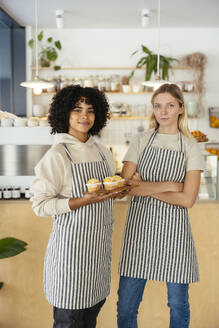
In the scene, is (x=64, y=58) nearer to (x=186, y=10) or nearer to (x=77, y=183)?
A: (x=186, y=10)

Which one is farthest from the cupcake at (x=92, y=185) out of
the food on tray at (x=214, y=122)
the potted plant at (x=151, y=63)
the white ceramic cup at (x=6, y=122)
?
the food on tray at (x=214, y=122)

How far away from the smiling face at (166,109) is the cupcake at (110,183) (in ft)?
1.50

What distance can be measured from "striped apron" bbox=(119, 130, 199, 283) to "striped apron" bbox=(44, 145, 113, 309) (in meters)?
0.26

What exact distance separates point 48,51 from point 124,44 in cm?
127

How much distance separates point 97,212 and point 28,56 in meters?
4.90

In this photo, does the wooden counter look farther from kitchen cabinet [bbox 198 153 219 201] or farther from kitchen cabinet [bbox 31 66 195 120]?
kitchen cabinet [bbox 31 66 195 120]

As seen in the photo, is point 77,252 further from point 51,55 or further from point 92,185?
point 51,55

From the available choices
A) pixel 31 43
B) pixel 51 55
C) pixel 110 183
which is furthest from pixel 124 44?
pixel 110 183

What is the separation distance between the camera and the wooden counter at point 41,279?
2.31 meters

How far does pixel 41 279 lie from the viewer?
→ 7.69 feet

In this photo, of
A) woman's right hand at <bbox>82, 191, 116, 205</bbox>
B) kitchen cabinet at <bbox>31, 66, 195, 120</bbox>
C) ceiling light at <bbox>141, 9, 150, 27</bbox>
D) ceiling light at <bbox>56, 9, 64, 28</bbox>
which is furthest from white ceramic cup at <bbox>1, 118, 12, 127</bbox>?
kitchen cabinet at <bbox>31, 66, 195, 120</bbox>

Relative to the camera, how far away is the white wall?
5.89m

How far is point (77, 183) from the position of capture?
1.58m

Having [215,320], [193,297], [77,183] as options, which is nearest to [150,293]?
[193,297]
